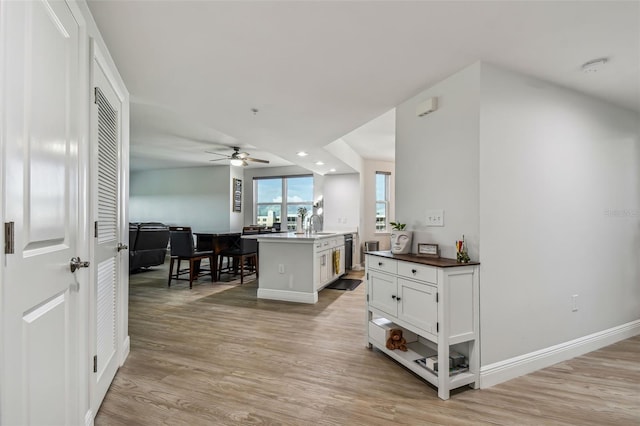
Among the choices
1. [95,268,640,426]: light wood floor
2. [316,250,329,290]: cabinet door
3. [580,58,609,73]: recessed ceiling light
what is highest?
[580,58,609,73]: recessed ceiling light

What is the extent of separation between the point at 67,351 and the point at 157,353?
143 centimetres

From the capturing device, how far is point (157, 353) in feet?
8.50

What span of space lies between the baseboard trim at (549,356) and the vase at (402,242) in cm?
101

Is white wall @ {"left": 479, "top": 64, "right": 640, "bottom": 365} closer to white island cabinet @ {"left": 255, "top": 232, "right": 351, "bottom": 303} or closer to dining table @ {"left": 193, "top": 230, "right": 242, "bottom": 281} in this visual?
white island cabinet @ {"left": 255, "top": 232, "right": 351, "bottom": 303}

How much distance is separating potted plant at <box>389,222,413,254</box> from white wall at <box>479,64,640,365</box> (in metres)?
0.63

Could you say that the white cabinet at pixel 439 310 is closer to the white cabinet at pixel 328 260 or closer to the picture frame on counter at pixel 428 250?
the picture frame on counter at pixel 428 250

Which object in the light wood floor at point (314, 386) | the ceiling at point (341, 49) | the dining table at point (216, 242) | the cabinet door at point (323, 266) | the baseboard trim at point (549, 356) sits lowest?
the light wood floor at point (314, 386)

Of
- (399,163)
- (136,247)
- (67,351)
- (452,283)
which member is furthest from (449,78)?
(136,247)

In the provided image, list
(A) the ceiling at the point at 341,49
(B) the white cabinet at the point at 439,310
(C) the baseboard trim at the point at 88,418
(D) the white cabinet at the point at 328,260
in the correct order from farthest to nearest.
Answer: (D) the white cabinet at the point at 328,260 < (B) the white cabinet at the point at 439,310 < (A) the ceiling at the point at 341,49 < (C) the baseboard trim at the point at 88,418

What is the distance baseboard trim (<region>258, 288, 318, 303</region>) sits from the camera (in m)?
4.21

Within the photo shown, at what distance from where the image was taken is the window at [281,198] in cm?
828

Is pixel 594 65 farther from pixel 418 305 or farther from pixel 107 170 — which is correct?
pixel 107 170

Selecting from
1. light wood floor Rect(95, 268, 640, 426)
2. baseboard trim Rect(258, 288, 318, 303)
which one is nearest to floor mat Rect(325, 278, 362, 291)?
baseboard trim Rect(258, 288, 318, 303)

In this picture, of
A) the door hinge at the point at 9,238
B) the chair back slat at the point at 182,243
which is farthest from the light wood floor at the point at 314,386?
the chair back slat at the point at 182,243
